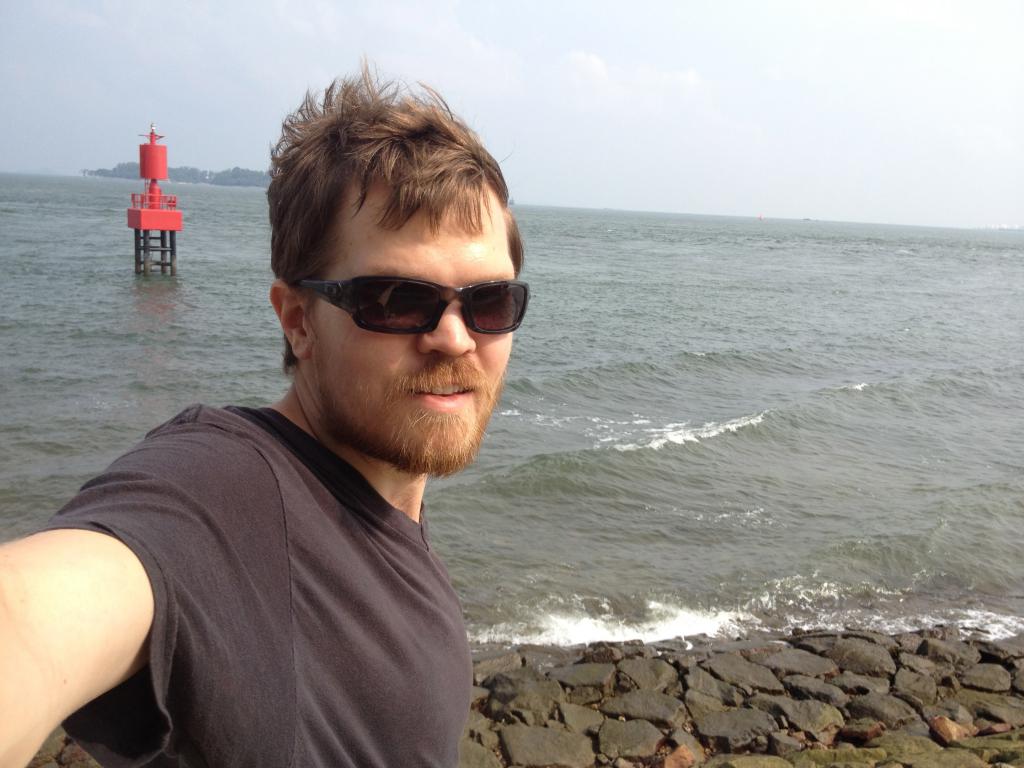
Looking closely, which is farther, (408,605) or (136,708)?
(408,605)

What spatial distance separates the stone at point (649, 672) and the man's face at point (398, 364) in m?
5.53

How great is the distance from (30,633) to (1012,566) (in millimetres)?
11563

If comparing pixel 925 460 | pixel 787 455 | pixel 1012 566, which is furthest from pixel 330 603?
pixel 925 460

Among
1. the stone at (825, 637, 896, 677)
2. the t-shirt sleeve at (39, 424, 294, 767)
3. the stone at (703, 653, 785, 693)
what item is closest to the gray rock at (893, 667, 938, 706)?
the stone at (825, 637, 896, 677)

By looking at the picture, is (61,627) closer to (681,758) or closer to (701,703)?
(681,758)

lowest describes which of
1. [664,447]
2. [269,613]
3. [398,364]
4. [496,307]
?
[664,447]

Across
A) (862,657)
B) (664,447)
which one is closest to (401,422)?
(862,657)

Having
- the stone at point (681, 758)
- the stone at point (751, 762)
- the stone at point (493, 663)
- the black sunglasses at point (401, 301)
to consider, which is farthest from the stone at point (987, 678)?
the black sunglasses at point (401, 301)

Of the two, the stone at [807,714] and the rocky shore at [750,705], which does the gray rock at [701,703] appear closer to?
the rocky shore at [750,705]

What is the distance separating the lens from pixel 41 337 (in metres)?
20.8

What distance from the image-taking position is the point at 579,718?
242 inches

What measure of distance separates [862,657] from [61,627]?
7.70m

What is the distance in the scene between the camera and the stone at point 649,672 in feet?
21.8

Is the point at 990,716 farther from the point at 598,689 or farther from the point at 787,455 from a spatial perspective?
the point at 787,455
